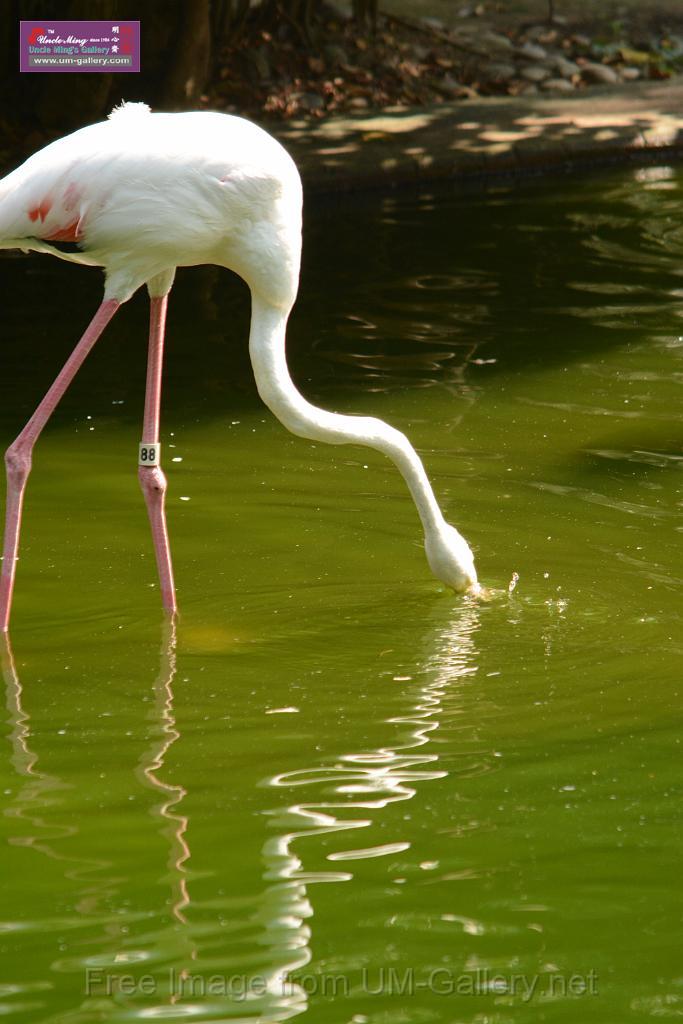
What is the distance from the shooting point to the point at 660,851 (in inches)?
141

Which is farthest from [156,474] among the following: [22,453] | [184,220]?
[184,220]

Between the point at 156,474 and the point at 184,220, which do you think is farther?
the point at 156,474

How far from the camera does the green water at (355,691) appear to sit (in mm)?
3158

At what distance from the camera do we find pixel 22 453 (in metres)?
5.29

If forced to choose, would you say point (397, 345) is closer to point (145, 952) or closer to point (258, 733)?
point (258, 733)

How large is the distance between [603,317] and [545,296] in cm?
69

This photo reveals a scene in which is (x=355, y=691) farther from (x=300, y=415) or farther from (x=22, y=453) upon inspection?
(x=22, y=453)

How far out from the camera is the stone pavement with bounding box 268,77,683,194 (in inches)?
501

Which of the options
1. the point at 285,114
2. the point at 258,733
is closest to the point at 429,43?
the point at 285,114

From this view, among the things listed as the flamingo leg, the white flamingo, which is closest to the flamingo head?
the white flamingo

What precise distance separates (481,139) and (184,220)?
893 cm
